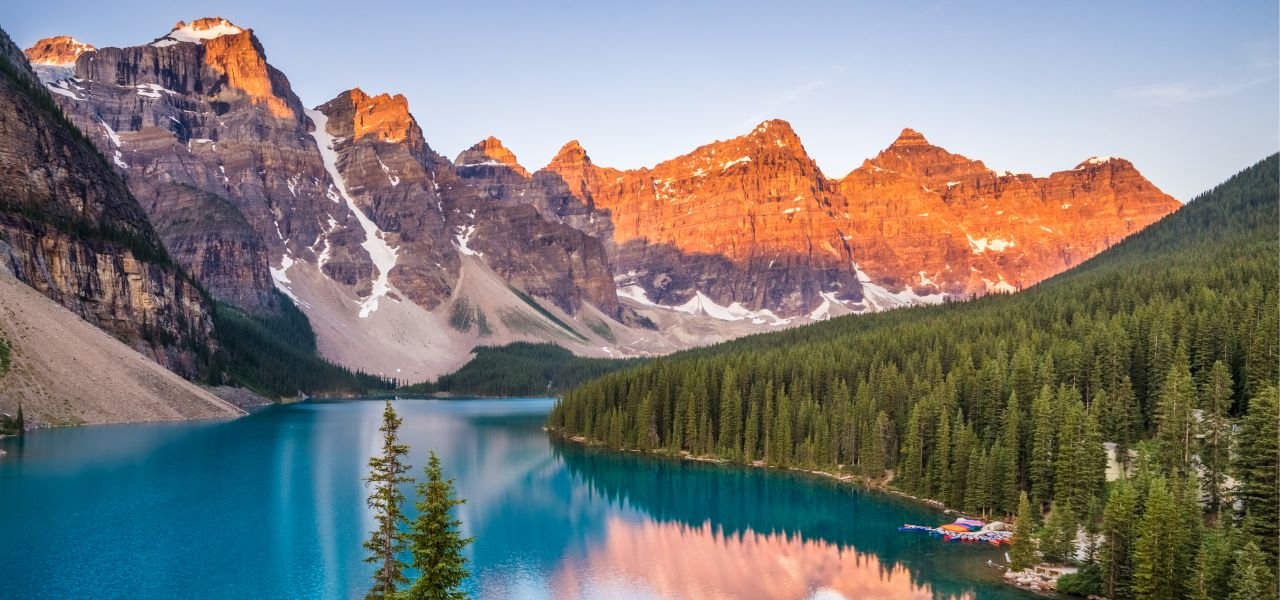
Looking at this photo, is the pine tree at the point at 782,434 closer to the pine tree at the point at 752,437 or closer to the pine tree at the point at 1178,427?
the pine tree at the point at 752,437

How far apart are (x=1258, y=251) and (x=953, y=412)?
136ft

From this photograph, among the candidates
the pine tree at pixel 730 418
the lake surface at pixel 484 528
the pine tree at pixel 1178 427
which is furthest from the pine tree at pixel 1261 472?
the pine tree at pixel 730 418

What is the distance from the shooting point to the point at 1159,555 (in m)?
40.0

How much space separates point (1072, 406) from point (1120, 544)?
65.4ft

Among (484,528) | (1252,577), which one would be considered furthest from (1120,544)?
(484,528)

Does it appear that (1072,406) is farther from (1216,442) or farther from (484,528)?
(484,528)

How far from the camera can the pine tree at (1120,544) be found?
1699 inches

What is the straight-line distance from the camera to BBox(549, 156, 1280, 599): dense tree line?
142 ft

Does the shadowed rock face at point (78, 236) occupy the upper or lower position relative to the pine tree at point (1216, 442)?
upper

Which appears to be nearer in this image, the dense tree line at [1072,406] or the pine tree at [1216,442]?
the dense tree line at [1072,406]

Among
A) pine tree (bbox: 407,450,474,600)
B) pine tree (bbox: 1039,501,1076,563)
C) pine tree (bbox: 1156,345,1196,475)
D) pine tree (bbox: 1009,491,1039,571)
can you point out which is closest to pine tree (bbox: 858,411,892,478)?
pine tree (bbox: 1156,345,1196,475)

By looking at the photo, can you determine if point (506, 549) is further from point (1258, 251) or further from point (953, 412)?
point (1258, 251)

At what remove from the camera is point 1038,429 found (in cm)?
6281

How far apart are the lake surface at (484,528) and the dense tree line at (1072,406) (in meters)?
5.72
